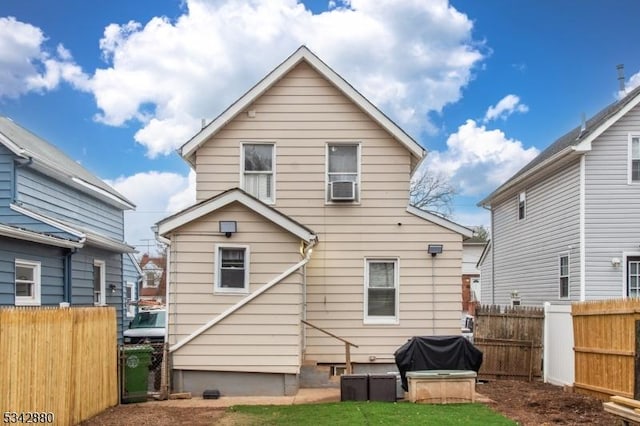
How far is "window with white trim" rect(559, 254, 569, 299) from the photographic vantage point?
53.4 ft

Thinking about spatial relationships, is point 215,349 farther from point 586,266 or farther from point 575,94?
Result: point 575,94

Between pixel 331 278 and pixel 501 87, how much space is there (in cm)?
1367

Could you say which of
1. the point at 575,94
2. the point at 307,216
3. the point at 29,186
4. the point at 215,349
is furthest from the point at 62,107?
the point at 575,94

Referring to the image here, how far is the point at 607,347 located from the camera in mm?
10641

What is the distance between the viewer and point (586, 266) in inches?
588

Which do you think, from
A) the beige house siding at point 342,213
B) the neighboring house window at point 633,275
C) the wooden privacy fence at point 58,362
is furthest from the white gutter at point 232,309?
the neighboring house window at point 633,275

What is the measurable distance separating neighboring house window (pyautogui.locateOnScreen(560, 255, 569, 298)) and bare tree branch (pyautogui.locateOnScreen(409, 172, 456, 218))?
68.4 feet

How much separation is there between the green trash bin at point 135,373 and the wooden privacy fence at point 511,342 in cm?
802

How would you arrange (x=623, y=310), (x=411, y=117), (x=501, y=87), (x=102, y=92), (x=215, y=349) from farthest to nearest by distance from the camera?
(x=411, y=117), (x=501, y=87), (x=102, y=92), (x=215, y=349), (x=623, y=310)

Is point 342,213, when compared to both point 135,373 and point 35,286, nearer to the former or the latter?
point 135,373

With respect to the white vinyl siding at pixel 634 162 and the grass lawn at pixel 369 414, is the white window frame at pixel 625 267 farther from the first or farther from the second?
the grass lawn at pixel 369 414

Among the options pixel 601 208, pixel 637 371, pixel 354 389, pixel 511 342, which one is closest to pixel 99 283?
pixel 354 389

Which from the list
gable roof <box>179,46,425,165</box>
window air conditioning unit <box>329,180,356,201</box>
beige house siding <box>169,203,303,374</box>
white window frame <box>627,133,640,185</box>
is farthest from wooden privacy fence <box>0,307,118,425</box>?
white window frame <box>627,133,640,185</box>

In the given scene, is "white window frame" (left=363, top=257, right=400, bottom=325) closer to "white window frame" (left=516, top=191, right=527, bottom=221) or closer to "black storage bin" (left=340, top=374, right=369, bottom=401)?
"black storage bin" (left=340, top=374, right=369, bottom=401)
